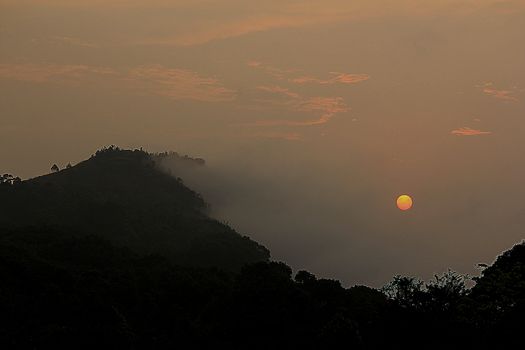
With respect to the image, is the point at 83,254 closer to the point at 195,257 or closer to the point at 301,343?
the point at 195,257

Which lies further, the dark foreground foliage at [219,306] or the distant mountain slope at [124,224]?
the distant mountain slope at [124,224]

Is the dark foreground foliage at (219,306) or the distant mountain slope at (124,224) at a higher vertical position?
the distant mountain slope at (124,224)

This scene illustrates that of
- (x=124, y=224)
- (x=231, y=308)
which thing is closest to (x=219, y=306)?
(x=231, y=308)

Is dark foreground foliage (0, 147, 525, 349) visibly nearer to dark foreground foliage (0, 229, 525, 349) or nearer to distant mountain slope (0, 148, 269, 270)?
dark foreground foliage (0, 229, 525, 349)

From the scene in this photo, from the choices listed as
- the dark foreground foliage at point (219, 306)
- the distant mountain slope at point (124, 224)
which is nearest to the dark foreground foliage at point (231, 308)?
the dark foreground foliage at point (219, 306)

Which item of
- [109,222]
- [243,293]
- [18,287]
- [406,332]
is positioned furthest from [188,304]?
[109,222]

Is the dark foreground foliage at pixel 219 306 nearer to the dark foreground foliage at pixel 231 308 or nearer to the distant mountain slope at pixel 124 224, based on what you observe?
the dark foreground foliage at pixel 231 308

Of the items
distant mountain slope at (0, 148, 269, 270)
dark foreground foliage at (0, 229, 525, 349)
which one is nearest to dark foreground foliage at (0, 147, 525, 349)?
dark foreground foliage at (0, 229, 525, 349)

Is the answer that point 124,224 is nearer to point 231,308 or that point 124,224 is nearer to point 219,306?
point 219,306

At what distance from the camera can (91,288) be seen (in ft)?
279

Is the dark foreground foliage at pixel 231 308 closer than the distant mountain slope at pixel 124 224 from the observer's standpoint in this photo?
Yes

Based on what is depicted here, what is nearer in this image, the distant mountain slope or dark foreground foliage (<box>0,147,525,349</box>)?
dark foreground foliage (<box>0,147,525,349</box>)

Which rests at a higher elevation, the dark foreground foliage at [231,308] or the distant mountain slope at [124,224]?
the distant mountain slope at [124,224]

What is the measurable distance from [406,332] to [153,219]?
447 ft
